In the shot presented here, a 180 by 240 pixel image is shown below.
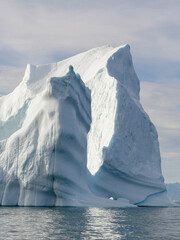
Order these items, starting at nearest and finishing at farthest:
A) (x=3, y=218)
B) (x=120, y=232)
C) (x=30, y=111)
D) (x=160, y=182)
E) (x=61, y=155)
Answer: (x=120, y=232) → (x=3, y=218) → (x=61, y=155) → (x=30, y=111) → (x=160, y=182)

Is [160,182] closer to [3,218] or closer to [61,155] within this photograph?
[61,155]

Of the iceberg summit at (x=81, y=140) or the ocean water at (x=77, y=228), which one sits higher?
the iceberg summit at (x=81, y=140)

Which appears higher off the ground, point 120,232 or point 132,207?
point 132,207

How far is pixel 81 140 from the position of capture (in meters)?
24.7

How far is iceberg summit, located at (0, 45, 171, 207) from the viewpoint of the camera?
76.0ft

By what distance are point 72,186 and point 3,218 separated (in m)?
7.17

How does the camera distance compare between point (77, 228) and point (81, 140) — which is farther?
point (81, 140)

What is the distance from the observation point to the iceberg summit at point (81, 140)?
23156 mm

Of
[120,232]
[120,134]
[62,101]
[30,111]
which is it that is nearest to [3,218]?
[120,232]

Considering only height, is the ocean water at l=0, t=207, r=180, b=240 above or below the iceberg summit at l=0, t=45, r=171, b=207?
below

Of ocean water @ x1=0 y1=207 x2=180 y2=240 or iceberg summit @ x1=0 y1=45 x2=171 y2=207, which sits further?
iceberg summit @ x1=0 y1=45 x2=171 y2=207

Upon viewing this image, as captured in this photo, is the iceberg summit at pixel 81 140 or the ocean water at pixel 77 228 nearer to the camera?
the ocean water at pixel 77 228

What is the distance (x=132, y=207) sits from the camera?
27.7 meters

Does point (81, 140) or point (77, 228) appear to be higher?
point (81, 140)
